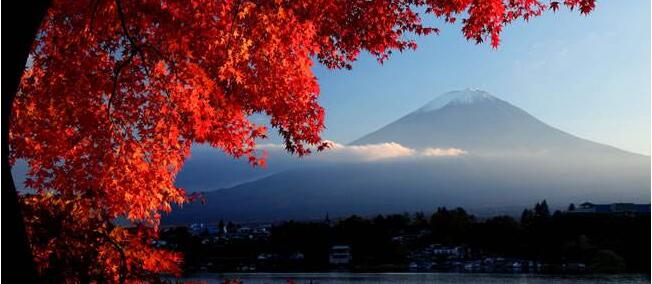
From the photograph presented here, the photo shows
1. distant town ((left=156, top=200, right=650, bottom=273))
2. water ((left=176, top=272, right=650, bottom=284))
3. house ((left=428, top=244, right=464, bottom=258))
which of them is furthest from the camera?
house ((left=428, top=244, right=464, bottom=258))

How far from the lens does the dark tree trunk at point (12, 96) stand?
4426mm

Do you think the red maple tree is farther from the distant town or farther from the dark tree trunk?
the distant town

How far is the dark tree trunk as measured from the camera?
4426mm

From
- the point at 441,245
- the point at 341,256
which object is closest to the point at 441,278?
the point at 341,256

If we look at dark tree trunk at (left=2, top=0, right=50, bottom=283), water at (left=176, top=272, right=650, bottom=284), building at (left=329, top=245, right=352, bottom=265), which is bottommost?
water at (left=176, top=272, right=650, bottom=284)

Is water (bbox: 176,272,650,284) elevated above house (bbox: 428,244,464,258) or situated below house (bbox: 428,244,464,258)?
below

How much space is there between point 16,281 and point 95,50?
4.89 metres

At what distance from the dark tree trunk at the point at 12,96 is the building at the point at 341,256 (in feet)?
245

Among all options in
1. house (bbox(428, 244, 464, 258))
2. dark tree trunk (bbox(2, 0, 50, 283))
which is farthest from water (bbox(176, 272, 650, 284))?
dark tree trunk (bbox(2, 0, 50, 283))

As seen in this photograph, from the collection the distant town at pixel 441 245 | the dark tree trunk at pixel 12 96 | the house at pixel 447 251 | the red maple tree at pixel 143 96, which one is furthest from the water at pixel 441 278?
the dark tree trunk at pixel 12 96

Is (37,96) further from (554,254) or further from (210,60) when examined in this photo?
(554,254)

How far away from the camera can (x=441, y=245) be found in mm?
98625

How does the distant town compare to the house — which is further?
the house

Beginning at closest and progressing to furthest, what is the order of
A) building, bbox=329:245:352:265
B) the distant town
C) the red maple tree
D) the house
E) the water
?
the red maple tree
the water
the distant town
building, bbox=329:245:352:265
the house
